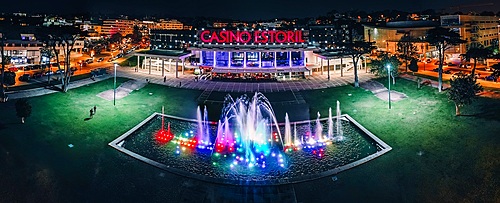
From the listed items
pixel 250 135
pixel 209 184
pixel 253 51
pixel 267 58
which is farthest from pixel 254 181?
pixel 267 58

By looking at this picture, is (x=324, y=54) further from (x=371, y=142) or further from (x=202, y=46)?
(x=371, y=142)

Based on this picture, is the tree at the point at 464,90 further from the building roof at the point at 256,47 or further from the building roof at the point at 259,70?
the building roof at the point at 256,47

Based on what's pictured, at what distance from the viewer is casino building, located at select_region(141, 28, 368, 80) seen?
234 ft

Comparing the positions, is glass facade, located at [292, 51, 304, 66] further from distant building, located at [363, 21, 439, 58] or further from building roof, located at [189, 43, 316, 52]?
distant building, located at [363, 21, 439, 58]

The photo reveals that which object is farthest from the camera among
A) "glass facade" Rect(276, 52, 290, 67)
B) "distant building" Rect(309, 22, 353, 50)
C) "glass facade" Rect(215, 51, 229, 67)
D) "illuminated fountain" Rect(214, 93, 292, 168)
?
"distant building" Rect(309, 22, 353, 50)

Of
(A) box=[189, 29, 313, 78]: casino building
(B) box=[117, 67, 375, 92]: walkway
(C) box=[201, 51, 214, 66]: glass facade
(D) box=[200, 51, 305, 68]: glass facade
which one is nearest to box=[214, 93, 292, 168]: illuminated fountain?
(B) box=[117, 67, 375, 92]: walkway

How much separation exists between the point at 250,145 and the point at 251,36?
40852 mm

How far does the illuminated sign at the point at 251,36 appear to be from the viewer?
240 ft

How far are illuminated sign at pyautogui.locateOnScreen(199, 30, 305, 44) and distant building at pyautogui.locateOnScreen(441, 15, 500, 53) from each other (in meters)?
61.6

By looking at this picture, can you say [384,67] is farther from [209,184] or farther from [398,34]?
[398,34]

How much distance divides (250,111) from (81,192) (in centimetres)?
2686

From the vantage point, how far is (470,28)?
4043 inches

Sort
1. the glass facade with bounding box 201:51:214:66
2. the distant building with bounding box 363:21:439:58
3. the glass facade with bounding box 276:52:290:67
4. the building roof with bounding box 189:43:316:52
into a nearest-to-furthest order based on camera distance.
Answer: the building roof with bounding box 189:43:316:52, the glass facade with bounding box 276:52:290:67, the glass facade with bounding box 201:51:214:66, the distant building with bounding box 363:21:439:58

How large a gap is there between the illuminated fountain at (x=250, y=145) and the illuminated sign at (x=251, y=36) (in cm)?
2793
